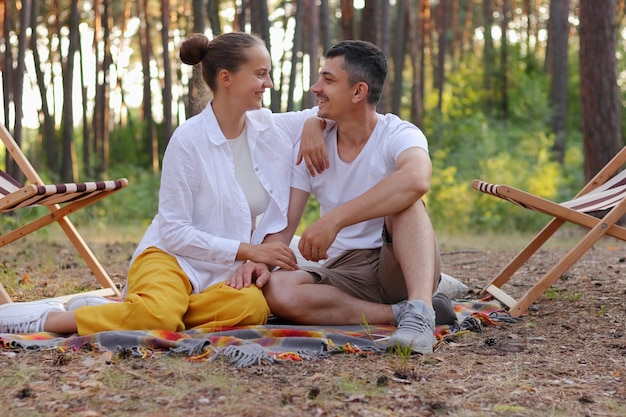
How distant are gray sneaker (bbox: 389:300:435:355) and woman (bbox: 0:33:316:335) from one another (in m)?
Result: 0.56

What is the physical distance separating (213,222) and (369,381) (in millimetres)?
1143

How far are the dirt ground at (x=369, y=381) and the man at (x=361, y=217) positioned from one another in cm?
36

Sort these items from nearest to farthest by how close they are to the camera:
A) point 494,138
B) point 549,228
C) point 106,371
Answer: point 106,371 → point 549,228 → point 494,138

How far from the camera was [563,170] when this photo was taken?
16.0m

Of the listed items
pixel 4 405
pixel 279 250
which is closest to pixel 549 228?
pixel 279 250

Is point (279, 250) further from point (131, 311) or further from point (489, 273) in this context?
point (489, 273)

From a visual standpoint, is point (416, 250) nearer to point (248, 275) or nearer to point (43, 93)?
point (248, 275)

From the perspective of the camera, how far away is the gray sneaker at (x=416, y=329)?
3.18 meters

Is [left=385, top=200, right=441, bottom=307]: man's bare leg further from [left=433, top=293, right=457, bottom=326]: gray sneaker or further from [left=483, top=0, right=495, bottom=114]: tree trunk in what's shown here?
[left=483, top=0, right=495, bottom=114]: tree trunk

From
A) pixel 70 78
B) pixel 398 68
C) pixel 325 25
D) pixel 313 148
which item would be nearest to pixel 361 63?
pixel 313 148

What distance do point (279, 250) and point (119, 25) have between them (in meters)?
21.7

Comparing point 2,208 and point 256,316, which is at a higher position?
point 2,208

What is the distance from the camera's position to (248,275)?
3500 millimetres

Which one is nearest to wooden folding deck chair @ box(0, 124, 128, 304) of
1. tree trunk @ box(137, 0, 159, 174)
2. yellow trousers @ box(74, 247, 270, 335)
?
yellow trousers @ box(74, 247, 270, 335)
